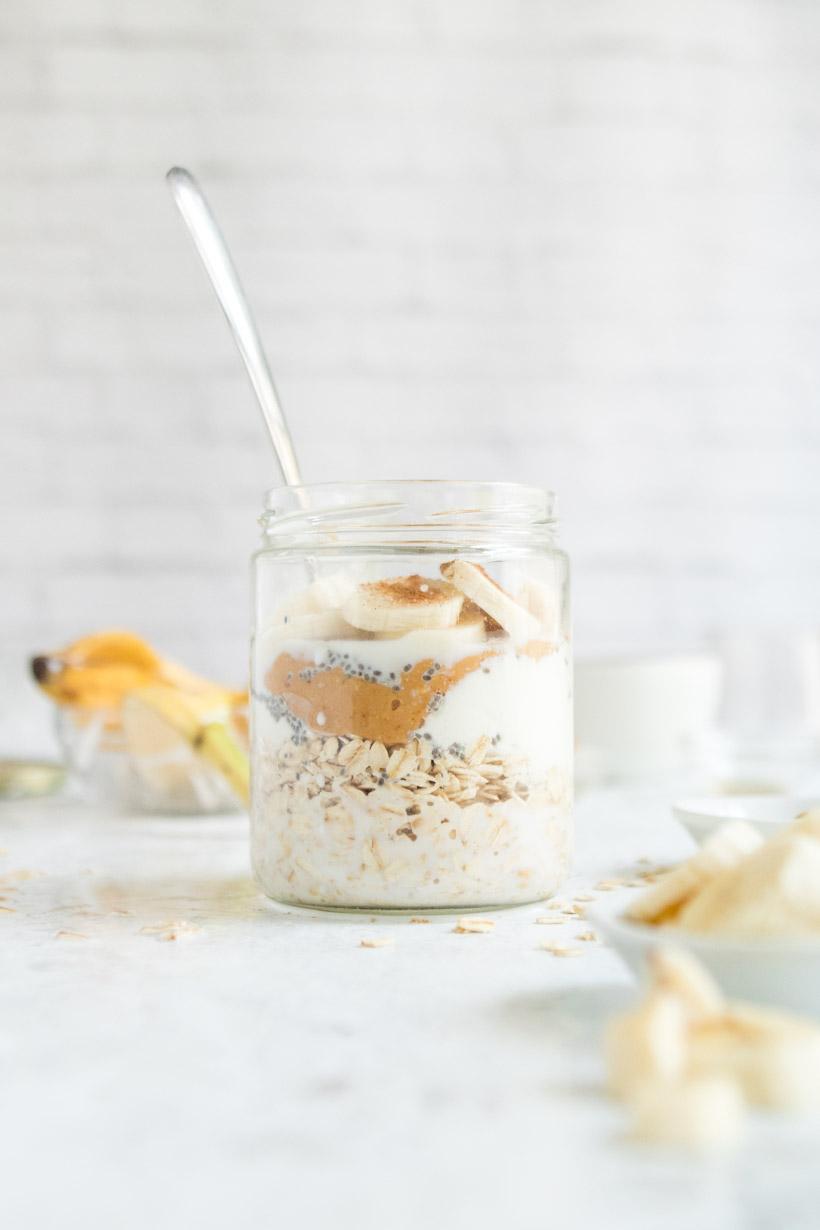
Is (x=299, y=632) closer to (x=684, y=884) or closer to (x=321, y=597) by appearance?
Answer: (x=321, y=597)

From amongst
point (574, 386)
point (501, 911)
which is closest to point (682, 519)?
point (574, 386)

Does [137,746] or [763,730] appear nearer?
[137,746]

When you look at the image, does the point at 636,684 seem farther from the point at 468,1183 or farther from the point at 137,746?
the point at 468,1183

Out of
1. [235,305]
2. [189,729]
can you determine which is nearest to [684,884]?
[235,305]

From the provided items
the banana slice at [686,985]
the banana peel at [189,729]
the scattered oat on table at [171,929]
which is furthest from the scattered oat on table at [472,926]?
the banana peel at [189,729]

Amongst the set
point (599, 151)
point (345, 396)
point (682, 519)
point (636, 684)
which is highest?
point (599, 151)

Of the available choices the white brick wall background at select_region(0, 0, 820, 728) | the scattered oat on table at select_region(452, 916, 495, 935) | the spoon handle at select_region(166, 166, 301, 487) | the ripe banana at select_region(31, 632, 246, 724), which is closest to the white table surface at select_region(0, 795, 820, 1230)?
the scattered oat on table at select_region(452, 916, 495, 935)

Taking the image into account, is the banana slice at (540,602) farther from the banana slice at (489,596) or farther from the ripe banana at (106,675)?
the ripe banana at (106,675)

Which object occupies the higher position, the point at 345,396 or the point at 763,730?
the point at 345,396
